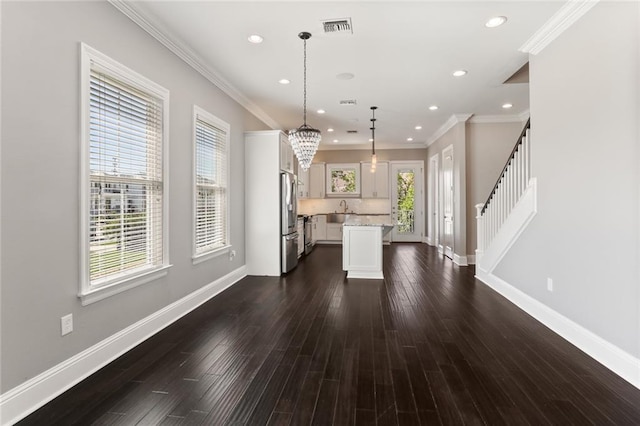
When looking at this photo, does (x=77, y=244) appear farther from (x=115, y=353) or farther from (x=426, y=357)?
(x=426, y=357)

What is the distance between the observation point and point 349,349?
2.81m

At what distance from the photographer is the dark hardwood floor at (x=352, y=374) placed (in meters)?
1.95

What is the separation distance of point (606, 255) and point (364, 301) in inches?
96.6

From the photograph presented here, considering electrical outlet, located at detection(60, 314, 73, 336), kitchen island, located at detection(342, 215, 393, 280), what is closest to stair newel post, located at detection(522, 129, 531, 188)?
kitchen island, located at detection(342, 215, 393, 280)

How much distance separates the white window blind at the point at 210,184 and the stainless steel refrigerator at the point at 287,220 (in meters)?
1.06

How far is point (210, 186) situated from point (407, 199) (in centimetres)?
697

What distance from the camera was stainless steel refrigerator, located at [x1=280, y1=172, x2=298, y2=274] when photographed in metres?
5.54

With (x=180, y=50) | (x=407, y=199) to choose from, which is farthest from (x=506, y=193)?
(x=407, y=199)

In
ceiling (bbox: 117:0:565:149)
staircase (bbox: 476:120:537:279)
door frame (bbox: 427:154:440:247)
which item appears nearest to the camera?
ceiling (bbox: 117:0:565:149)

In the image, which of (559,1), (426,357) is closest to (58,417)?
(426,357)

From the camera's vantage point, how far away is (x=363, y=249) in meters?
5.53

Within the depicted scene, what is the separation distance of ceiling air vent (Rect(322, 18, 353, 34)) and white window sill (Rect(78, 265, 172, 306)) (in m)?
2.85

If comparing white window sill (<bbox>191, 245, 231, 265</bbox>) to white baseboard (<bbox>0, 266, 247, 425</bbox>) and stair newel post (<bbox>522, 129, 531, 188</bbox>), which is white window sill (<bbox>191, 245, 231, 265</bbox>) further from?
stair newel post (<bbox>522, 129, 531, 188</bbox>)

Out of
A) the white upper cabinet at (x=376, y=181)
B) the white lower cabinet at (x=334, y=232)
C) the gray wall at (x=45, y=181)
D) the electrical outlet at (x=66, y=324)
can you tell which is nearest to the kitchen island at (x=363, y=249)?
the gray wall at (x=45, y=181)
